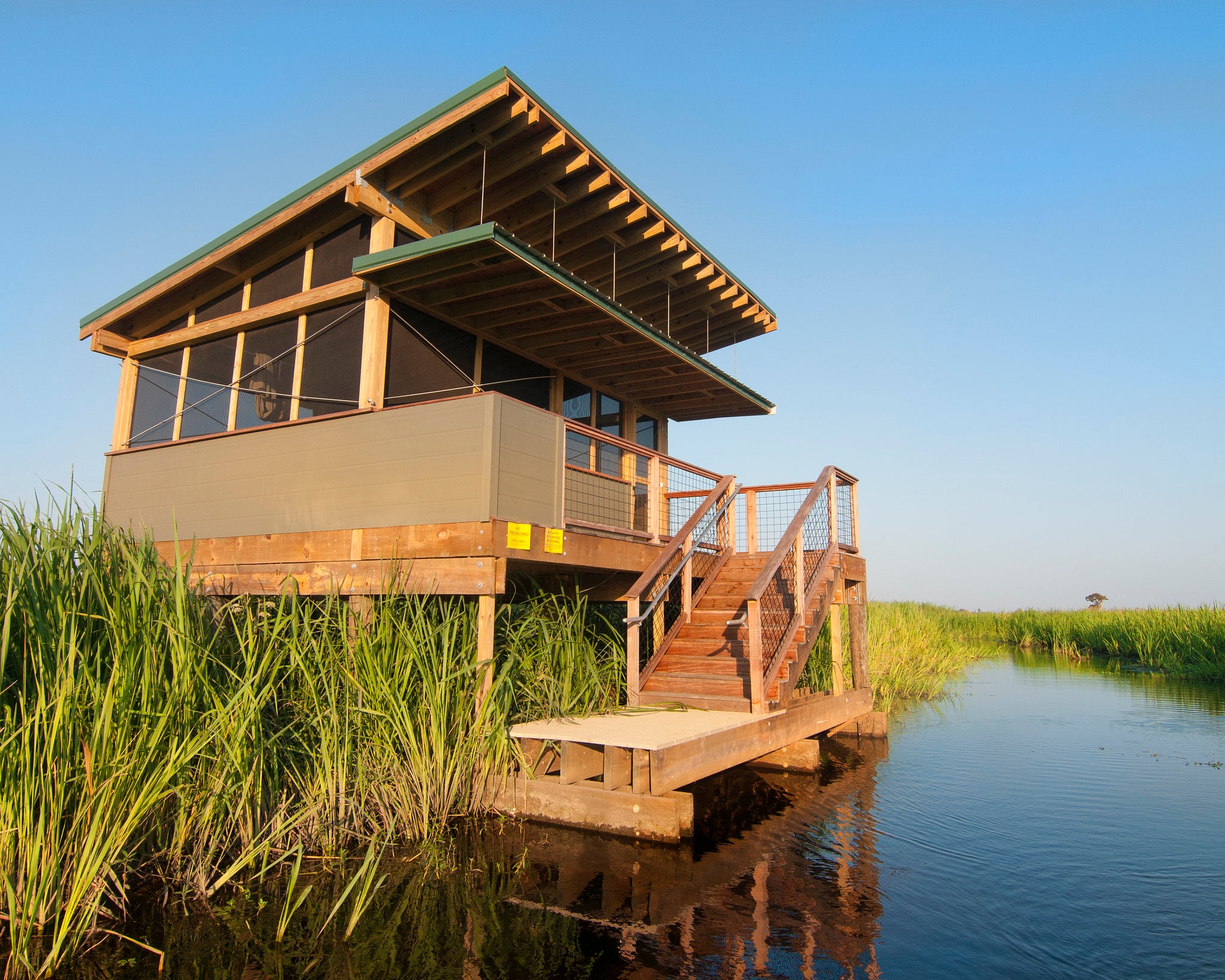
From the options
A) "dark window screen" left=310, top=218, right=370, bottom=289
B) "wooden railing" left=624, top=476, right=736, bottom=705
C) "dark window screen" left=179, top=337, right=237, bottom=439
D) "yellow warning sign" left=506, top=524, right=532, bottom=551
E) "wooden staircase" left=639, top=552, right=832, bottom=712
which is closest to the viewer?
"yellow warning sign" left=506, top=524, right=532, bottom=551

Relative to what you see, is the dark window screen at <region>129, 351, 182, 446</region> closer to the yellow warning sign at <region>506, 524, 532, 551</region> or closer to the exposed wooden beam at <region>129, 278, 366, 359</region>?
the exposed wooden beam at <region>129, 278, 366, 359</region>

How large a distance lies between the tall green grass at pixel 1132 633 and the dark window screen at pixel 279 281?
75.7 feet

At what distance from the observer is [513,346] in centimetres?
1094

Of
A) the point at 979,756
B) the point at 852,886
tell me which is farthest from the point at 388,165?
the point at 979,756

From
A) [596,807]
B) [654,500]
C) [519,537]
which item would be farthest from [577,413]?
[596,807]

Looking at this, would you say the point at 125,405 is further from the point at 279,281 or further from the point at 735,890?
the point at 735,890

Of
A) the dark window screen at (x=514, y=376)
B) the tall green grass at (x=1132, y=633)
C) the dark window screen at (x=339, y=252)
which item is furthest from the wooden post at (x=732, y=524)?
the tall green grass at (x=1132, y=633)

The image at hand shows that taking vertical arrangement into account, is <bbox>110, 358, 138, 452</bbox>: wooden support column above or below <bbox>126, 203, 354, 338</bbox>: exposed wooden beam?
below

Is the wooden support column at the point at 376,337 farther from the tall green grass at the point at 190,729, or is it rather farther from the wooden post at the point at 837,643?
the wooden post at the point at 837,643

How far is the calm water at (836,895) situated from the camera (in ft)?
15.6

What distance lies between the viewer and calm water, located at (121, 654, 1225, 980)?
4754 millimetres

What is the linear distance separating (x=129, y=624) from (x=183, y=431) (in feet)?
24.3

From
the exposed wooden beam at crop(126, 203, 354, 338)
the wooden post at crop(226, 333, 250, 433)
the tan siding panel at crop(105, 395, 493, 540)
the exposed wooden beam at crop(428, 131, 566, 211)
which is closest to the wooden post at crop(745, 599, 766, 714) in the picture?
the tan siding panel at crop(105, 395, 493, 540)

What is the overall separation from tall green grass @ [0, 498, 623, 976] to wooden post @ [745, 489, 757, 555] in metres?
4.61
